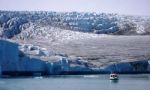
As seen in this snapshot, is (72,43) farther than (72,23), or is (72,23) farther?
(72,23)

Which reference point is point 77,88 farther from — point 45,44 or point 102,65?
point 45,44

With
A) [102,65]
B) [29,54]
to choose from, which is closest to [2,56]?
[29,54]

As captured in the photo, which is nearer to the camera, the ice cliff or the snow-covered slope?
the ice cliff

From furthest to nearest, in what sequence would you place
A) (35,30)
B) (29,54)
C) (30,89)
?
(35,30), (29,54), (30,89)

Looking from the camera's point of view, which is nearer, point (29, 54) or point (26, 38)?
point (29, 54)

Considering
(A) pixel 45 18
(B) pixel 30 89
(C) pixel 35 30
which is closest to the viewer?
(B) pixel 30 89

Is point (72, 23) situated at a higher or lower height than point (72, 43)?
higher

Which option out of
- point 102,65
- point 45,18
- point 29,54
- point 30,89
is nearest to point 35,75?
point 29,54

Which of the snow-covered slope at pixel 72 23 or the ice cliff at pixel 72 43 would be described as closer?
the ice cliff at pixel 72 43

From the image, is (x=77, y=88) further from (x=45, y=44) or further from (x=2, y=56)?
(x=45, y=44)

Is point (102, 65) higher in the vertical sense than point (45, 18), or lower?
lower
